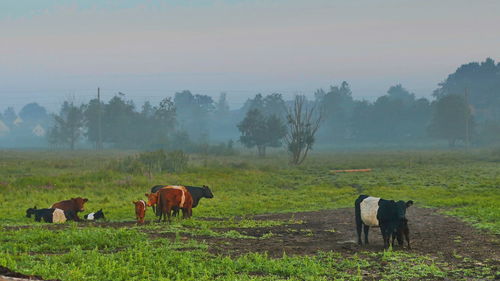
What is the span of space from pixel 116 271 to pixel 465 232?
36.5 ft

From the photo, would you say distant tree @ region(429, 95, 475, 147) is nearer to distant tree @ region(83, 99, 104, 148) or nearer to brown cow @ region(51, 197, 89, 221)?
distant tree @ region(83, 99, 104, 148)

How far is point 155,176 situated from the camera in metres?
37.7

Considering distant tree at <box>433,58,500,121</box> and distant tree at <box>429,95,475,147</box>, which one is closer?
distant tree at <box>429,95,475,147</box>

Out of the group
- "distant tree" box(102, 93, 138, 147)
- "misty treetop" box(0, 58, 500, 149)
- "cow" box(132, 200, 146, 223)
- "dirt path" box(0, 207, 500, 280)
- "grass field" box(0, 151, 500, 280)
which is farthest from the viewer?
"distant tree" box(102, 93, 138, 147)

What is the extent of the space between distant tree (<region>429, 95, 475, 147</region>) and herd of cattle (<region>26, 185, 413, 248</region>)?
10488 centimetres

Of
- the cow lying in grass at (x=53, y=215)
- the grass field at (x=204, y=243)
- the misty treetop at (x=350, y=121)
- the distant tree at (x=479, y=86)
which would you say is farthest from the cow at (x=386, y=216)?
the distant tree at (x=479, y=86)

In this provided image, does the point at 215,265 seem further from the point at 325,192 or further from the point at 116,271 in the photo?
the point at 325,192

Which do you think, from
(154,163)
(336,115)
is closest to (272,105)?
(336,115)

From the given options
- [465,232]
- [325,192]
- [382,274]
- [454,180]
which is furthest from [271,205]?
[454,180]

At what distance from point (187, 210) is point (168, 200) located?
1019mm

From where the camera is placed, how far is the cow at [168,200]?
18984 millimetres

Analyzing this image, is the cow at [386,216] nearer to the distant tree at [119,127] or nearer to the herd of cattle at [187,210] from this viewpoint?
the herd of cattle at [187,210]

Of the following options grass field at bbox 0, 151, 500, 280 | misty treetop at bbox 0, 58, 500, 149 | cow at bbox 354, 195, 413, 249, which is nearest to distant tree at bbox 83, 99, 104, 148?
misty treetop at bbox 0, 58, 500, 149

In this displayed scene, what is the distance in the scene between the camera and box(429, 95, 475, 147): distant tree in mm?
116125
